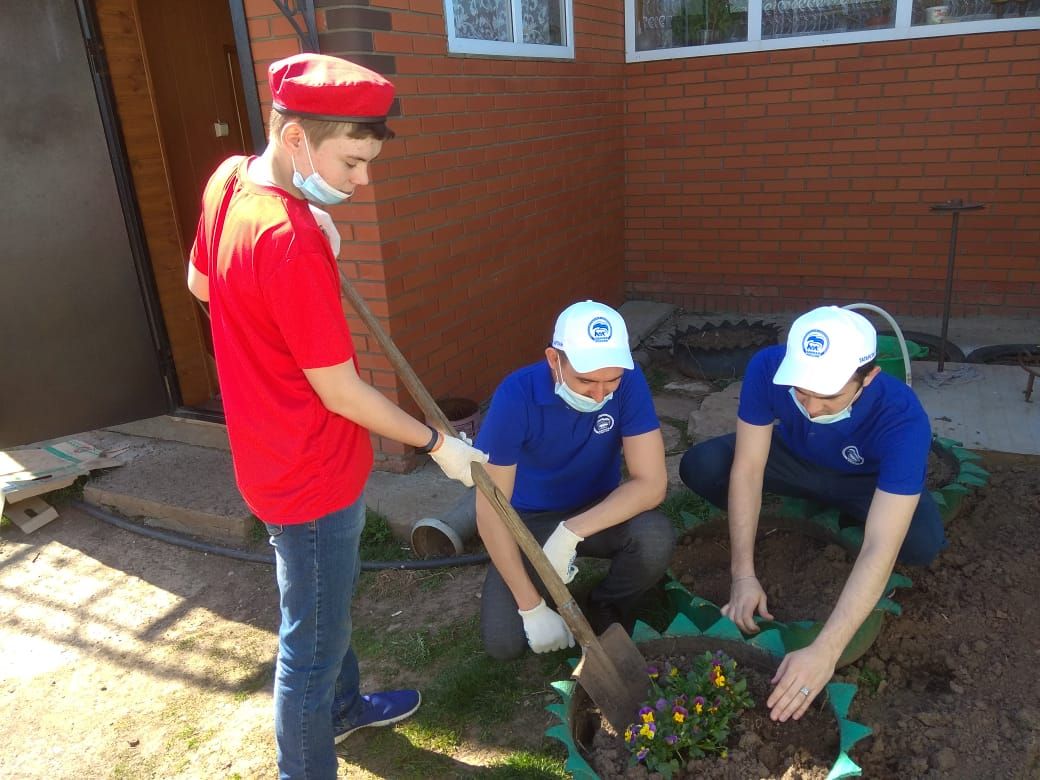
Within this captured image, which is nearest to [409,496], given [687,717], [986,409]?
[687,717]

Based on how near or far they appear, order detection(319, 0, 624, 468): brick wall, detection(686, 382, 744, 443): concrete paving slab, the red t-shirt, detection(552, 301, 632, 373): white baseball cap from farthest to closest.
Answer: detection(686, 382, 744, 443): concrete paving slab < detection(319, 0, 624, 468): brick wall < detection(552, 301, 632, 373): white baseball cap < the red t-shirt

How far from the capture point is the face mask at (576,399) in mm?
2324

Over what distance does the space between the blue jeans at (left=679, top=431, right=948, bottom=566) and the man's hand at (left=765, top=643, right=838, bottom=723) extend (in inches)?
27.4

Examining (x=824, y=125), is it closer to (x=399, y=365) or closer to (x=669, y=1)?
(x=669, y=1)

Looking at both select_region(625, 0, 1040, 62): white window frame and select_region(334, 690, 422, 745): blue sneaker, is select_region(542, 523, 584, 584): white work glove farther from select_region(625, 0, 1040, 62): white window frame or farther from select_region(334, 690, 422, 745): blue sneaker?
select_region(625, 0, 1040, 62): white window frame

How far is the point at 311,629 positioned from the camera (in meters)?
1.89

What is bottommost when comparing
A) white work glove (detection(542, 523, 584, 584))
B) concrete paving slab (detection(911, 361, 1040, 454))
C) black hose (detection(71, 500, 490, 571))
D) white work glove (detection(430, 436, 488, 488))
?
black hose (detection(71, 500, 490, 571))

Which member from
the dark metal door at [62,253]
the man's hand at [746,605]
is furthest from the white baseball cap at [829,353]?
the dark metal door at [62,253]

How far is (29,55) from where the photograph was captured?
3732mm

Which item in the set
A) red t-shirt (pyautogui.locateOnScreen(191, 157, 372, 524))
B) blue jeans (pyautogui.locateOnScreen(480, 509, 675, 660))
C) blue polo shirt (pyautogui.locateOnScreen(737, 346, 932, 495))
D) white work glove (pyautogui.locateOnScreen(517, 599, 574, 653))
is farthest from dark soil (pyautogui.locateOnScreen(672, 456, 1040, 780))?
red t-shirt (pyautogui.locateOnScreen(191, 157, 372, 524))

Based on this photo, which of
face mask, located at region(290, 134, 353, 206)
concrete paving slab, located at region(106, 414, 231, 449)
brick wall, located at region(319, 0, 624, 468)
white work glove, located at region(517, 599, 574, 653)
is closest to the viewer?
face mask, located at region(290, 134, 353, 206)

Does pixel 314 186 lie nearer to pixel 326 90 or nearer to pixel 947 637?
pixel 326 90

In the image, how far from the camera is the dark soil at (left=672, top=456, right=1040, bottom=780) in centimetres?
207

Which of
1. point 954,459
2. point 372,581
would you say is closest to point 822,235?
point 954,459
